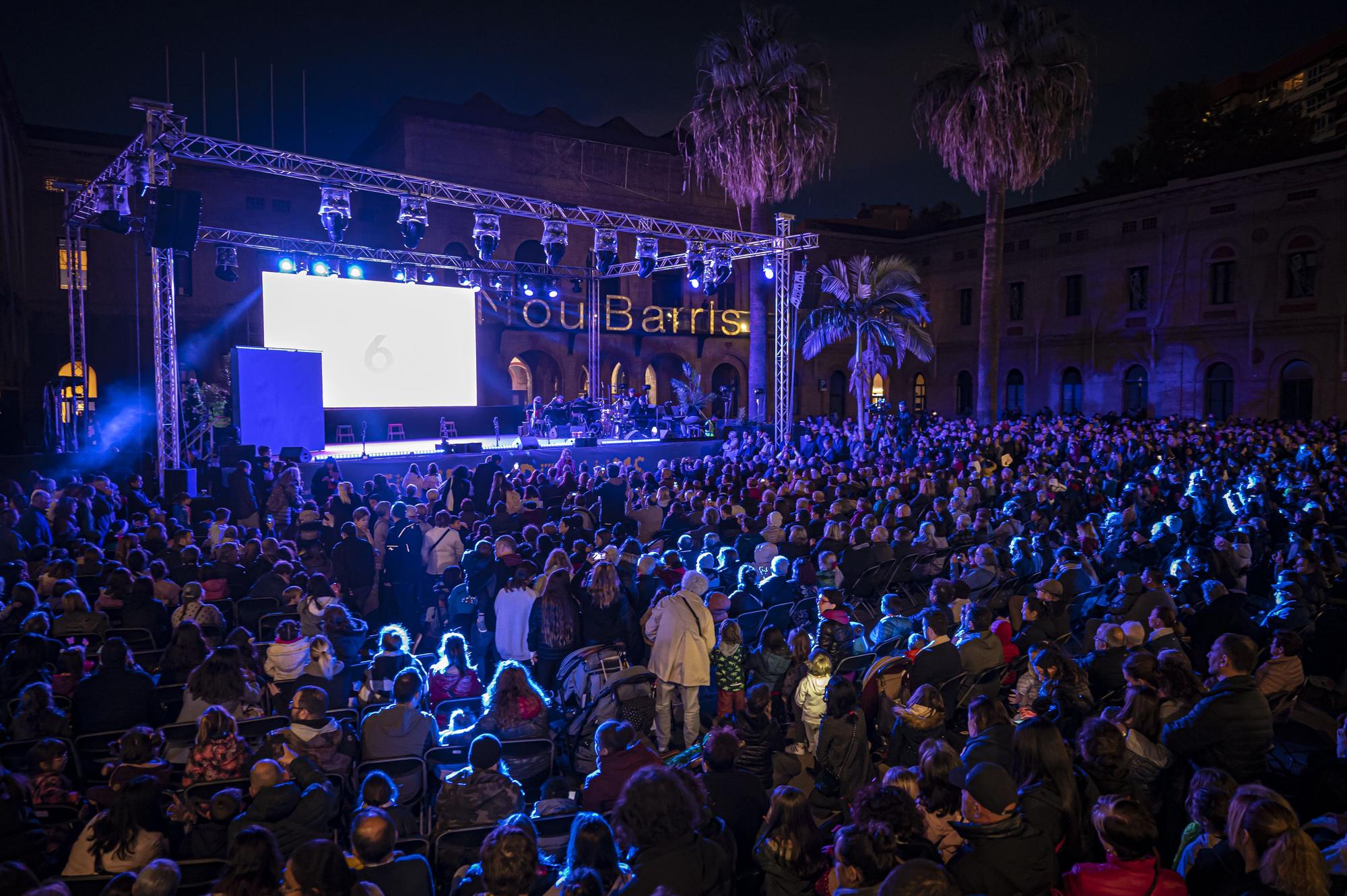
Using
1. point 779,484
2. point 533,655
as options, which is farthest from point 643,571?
point 779,484

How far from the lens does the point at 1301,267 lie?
28516 millimetres

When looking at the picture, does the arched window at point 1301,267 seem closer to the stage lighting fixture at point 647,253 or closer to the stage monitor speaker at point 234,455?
the stage lighting fixture at point 647,253

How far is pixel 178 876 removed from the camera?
2.98 meters

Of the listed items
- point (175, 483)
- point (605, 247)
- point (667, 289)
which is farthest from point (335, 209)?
point (667, 289)

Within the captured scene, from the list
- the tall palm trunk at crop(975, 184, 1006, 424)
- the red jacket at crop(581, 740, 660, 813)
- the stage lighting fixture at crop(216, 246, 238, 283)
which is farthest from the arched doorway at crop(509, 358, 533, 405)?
the red jacket at crop(581, 740, 660, 813)

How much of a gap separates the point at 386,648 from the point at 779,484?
324 inches

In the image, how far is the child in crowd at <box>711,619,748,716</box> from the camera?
5.96 metres

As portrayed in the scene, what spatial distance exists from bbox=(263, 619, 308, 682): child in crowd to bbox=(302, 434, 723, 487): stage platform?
32.5 feet

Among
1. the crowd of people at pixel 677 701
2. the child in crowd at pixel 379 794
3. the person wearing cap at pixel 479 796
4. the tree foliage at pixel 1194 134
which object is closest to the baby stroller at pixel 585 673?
the crowd of people at pixel 677 701

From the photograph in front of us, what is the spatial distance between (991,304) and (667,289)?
12.7 m

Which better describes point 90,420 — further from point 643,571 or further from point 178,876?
point 178,876

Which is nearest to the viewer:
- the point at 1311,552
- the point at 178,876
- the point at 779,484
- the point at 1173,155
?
the point at 178,876

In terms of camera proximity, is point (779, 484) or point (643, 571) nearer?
point (643, 571)

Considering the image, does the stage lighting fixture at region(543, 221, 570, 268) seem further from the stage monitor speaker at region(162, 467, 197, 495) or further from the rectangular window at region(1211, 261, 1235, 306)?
the rectangular window at region(1211, 261, 1235, 306)
